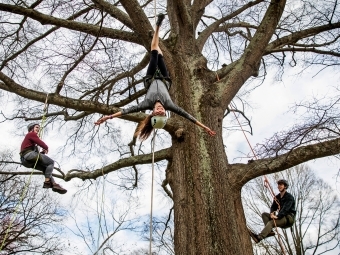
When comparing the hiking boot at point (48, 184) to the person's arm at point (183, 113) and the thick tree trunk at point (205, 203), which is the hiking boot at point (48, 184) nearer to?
the thick tree trunk at point (205, 203)

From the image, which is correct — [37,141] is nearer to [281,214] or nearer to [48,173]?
[48,173]

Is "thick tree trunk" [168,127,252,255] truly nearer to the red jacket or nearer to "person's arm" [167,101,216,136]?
"person's arm" [167,101,216,136]

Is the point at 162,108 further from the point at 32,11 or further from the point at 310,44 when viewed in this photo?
the point at 310,44

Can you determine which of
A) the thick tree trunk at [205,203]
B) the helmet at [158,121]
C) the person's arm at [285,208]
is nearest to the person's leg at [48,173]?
the thick tree trunk at [205,203]

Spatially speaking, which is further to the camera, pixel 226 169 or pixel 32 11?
pixel 32 11

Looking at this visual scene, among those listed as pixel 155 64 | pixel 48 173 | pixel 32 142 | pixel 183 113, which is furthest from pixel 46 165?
pixel 183 113

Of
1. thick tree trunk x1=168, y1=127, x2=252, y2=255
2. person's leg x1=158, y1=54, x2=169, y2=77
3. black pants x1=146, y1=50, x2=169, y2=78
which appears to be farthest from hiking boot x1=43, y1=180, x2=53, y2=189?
person's leg x1=158, y1=54, x2=169, y2=77

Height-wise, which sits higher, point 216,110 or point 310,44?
point 310,44

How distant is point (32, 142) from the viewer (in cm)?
461

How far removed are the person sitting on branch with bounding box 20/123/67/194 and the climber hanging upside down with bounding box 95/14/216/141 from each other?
160 centimetres

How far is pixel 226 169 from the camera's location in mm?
3701

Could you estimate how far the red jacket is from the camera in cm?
450

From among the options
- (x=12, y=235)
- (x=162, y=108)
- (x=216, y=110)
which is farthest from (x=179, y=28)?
(x=12, y=235)

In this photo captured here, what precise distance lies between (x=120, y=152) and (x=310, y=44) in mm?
4432
